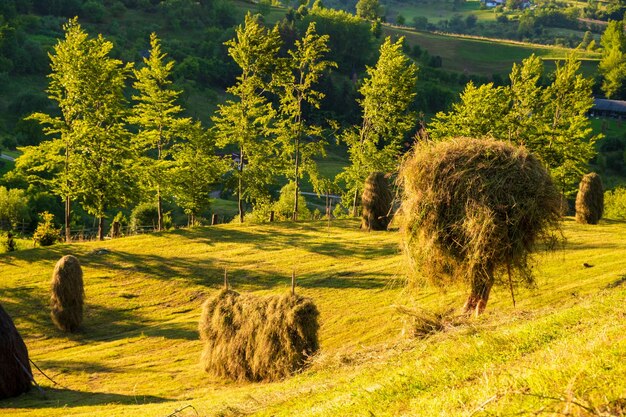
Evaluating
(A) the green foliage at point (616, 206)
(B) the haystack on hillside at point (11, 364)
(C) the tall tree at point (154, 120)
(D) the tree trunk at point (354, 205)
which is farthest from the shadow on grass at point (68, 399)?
(A) the green foliage at point (616, 206)

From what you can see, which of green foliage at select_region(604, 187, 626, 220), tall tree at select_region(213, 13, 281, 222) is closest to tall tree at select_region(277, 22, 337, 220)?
tall tree at select_region(213, 13, 281, 222)

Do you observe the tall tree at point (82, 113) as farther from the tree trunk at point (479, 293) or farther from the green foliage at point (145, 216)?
the tree trunk at point (479, 293)

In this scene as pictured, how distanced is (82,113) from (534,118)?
3442 cm

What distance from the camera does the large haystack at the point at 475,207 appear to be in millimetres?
18703

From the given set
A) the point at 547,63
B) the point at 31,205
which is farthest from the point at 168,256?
the point at 547,63

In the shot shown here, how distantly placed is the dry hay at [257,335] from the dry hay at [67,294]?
338 inches

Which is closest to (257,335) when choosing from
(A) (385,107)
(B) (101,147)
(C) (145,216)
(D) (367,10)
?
(B) (101,147)

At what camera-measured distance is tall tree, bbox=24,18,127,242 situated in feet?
147

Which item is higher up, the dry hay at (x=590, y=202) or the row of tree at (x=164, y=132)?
the row of tree at (x=164, y=132)

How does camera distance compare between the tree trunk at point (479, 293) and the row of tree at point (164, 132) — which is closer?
the tree trunk at point (479, 293)

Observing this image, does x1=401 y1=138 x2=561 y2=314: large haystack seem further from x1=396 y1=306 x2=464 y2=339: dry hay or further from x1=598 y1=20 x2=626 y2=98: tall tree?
x1=598 y1=20 x2=626 y2=98: tall tree

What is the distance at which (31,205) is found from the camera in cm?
6650

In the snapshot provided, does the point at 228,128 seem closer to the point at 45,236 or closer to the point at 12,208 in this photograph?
the point at 45,236

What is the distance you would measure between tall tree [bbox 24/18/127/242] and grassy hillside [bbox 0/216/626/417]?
15.3 ft
